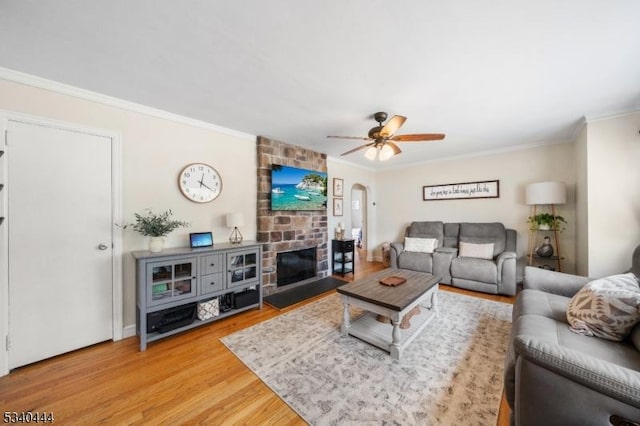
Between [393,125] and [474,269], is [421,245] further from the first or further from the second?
[393,125]

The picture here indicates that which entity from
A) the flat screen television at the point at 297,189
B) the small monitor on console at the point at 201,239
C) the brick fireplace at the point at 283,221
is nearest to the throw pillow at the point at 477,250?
the brick fireplace at the point at 283,221

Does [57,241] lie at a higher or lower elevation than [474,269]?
higher

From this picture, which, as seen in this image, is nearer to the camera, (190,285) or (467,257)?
(190,285)

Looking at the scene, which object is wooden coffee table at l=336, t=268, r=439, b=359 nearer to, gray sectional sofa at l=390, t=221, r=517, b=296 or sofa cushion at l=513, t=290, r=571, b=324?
sofa cushion at l=513, t=290, r=571, b=324

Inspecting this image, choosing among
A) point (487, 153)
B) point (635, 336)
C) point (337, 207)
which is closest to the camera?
point (635, 336)

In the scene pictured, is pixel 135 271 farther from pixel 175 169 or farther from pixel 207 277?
pixel 175 169

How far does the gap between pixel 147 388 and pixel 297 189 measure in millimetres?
2885

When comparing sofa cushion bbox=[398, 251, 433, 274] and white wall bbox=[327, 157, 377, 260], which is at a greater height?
white wall bbox=[327, 157, 377, 260]

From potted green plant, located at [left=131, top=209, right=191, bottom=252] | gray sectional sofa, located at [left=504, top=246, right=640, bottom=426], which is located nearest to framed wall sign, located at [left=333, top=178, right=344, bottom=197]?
potted green plant, located at [left=131, top=209, right=191, bottom=252]

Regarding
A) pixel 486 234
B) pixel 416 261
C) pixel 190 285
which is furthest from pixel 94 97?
pixel 486 234

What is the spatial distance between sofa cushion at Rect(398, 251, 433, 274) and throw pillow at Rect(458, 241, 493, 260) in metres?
0.57

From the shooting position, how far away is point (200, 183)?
9.38 feet

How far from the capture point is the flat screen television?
140 inches

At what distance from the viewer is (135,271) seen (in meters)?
2.38
